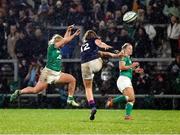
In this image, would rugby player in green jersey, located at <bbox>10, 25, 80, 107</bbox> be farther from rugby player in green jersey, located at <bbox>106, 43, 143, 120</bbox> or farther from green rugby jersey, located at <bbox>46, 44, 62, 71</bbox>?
rugby player in green jersey, located at <bbox>106, 43, 143, 120</bbox>

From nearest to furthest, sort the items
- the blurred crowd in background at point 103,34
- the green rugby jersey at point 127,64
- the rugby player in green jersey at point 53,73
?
the green rugby jersey at point 127,64 → the rugby player in green jersey at point 53,73 → the blurred crowd in background at point 103,34

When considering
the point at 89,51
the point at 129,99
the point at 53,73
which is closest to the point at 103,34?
the point at 89,51

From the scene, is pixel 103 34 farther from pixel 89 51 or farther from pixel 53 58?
pixel 53 58

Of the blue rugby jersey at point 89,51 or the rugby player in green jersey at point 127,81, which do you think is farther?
the blue rugby jersey at point 89,51

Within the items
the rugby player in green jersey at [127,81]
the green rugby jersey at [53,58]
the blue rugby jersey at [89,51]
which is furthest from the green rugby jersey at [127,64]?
the green rugby jersey at [53,58]

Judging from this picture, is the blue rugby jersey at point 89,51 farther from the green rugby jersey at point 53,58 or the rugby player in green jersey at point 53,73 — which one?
the green rugby jersey at point 53,58

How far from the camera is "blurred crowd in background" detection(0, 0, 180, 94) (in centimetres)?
2475

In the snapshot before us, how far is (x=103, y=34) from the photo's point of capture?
25.1 meters

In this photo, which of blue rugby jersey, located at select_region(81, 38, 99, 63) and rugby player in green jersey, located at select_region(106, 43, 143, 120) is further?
blue rugby jersey, located at select_region(81, 38, 99, 63)

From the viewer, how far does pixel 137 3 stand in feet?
84.1

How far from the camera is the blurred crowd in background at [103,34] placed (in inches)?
974

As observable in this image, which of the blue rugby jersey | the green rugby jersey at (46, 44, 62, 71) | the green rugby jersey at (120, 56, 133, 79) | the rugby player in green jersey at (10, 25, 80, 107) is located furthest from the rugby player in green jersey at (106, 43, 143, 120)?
the green rugby jersey at (46, 44, 62, 71)

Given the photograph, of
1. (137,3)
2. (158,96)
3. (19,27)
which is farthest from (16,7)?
(158,96)

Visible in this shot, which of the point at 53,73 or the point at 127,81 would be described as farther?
the point at 53,73
